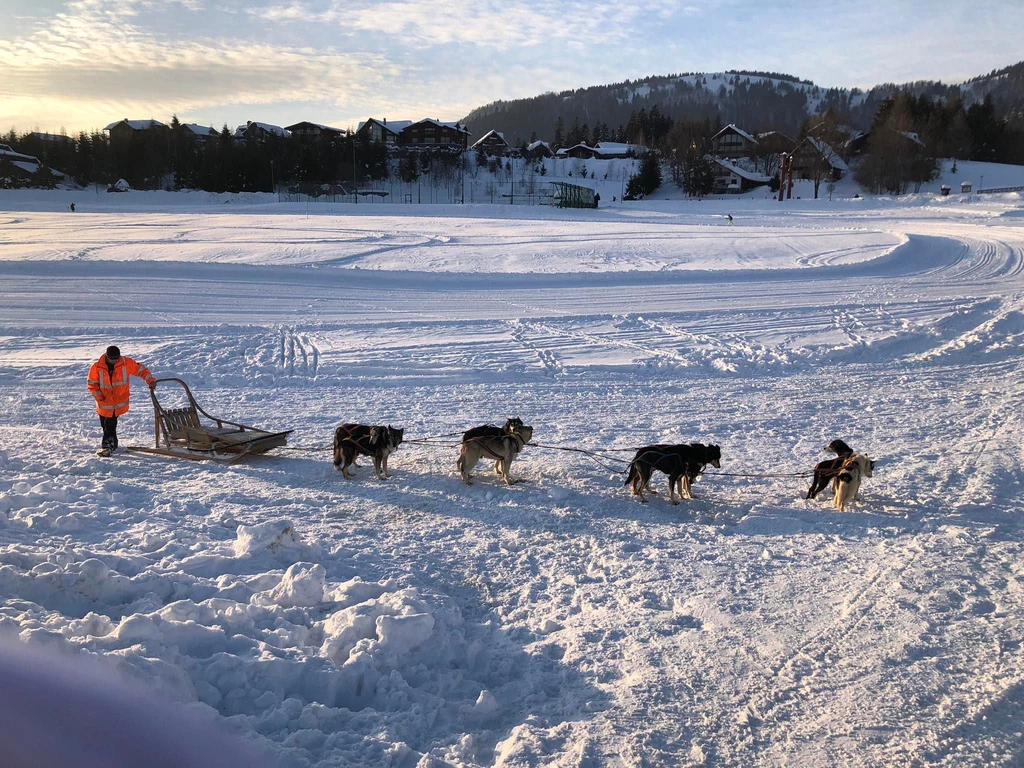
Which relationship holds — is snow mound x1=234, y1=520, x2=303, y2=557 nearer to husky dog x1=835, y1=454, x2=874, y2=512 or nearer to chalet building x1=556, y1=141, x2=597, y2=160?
husky dog x1=835, y1=454, x2=874, y2=512

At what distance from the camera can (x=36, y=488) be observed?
6.60m

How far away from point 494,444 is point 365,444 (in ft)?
4.54

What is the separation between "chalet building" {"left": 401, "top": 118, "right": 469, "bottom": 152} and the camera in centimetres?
8831

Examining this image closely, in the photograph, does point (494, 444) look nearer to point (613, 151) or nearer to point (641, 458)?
A: point (641, 458)

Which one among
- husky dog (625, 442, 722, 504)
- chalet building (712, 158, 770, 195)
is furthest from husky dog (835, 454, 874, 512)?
chalet building (712, 158, 770, 195)

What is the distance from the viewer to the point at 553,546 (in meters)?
5.94

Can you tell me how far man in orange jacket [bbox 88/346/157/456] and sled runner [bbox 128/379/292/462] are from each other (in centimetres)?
25

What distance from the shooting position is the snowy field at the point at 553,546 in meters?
3.79

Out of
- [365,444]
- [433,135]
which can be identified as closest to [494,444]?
[365,444]

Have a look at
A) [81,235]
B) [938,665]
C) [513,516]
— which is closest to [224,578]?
[513,516]

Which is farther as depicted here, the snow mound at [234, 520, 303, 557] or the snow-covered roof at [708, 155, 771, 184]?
the snow-covered roof at [708, 155, 771, 184]

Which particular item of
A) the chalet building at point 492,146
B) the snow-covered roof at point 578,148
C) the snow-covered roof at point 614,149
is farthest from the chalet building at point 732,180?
the chalet building at point 492,146

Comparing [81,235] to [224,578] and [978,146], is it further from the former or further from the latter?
[978,146]

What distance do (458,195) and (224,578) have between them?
6568cm
